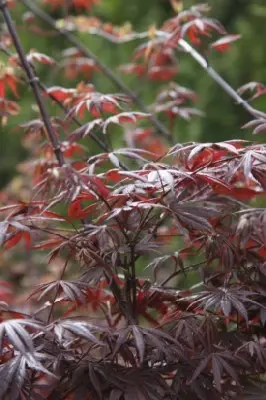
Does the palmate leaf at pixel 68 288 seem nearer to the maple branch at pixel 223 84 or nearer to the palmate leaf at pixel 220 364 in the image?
the palmate leaf at pixel 220 364

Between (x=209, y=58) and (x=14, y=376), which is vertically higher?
(x=14, y=376)

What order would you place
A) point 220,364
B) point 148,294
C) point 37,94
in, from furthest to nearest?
point 37,94 → point 148,294 → point 220,364

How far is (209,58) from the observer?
126 inches

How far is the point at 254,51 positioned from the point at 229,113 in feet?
1.11

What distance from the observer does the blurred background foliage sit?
332 centimetres

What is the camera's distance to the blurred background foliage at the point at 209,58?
3.32 m

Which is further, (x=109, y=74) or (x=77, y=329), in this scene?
(x=109, y=74)

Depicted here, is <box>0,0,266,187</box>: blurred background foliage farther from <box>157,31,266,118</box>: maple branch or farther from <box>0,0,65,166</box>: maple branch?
<box>0,0,65,166</box>: maple branch

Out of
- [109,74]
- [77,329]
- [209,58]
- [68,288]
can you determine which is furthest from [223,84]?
[209,58]

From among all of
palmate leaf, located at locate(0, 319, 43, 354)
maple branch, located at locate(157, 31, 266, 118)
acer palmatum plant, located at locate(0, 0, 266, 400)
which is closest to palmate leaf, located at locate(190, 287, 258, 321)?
acer palmatum plant, located at locate(0, 0, 266, 400)

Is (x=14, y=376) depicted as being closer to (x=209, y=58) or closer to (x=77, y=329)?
(x=77, y=329)

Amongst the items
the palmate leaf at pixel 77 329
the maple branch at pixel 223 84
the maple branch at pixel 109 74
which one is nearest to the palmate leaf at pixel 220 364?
the palmate leaf at pixel 77 329

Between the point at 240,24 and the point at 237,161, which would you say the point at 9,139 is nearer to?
the point at 240,24

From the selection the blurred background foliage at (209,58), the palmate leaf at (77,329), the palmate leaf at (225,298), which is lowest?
the blurred background foliage at (209,58)
